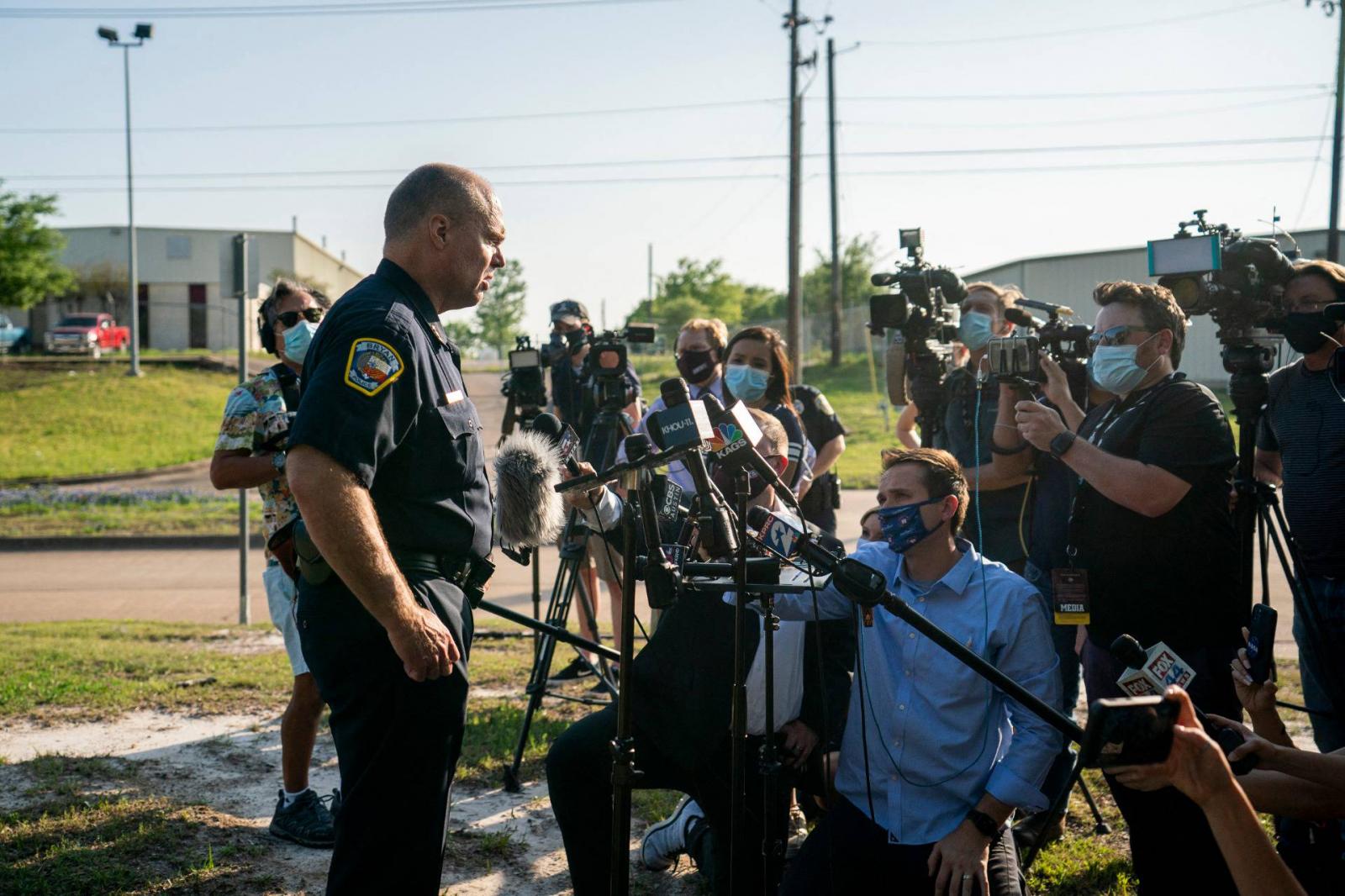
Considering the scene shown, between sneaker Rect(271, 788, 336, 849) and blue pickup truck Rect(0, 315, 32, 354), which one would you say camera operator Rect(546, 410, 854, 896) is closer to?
sneaker Rect(271, 788, 336, 849)

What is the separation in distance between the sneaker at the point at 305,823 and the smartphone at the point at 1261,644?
323 centimetres

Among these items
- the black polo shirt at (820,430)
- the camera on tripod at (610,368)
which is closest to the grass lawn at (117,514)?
the camera on tripod at (610,368)

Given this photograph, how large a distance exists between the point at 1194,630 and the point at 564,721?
10.7ft

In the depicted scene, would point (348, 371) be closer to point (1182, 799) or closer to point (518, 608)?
point (1182, 799)

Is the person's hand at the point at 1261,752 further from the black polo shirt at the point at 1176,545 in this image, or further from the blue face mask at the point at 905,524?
the black polo shirt at the point at 1176,545

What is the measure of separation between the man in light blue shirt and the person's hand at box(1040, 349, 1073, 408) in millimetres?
1043

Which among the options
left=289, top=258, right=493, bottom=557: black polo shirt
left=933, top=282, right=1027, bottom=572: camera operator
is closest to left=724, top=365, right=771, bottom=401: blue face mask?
left=933, top=282, right=1027, bottom=572: camera operator

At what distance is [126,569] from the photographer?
A: 1281cm

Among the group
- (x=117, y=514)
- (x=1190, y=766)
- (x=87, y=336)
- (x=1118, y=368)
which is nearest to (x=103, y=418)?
(x=117, y=514)

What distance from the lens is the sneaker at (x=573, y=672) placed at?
6.87 metres

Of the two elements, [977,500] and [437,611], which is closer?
[437,611]

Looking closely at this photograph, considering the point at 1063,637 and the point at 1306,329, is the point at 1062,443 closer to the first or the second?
the point at 1306,329

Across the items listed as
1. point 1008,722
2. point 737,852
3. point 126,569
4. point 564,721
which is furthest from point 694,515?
point 126,569

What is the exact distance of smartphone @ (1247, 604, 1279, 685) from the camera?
3.09 metres
